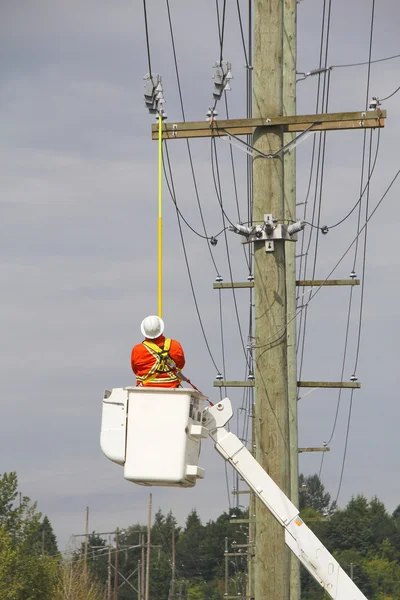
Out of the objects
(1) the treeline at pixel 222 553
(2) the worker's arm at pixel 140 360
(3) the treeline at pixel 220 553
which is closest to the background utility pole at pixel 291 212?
(2) the worker's arm at pixel 140 360

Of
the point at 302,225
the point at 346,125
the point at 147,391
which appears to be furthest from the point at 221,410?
the point at 346,125

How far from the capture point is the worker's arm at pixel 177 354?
36.4 ft

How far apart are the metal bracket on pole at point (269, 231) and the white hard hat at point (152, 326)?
2208 millimetres

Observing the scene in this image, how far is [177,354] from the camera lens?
11133 mm

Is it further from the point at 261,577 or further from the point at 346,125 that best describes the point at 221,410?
the point at 346,125

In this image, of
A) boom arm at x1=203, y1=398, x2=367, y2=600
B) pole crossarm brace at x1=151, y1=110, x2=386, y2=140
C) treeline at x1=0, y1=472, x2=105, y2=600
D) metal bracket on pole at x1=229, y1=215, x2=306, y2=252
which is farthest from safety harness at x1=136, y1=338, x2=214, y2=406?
treeline at x1=0, y1=472, x2=105, y2=600

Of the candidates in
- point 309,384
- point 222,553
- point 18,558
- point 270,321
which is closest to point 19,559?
point 18,558

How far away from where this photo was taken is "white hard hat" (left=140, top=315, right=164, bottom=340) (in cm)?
1101

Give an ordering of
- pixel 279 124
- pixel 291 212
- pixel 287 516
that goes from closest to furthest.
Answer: pixel 287 516 → pixel 279 124 → pixel 291 212

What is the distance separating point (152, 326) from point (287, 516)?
232cm

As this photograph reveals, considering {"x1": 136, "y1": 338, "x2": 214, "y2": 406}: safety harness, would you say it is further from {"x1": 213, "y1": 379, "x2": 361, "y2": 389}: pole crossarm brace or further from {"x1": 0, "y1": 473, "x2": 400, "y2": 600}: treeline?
{"x1": 0, "y1": 473, "x2": 400, "y2": 600}: treeline

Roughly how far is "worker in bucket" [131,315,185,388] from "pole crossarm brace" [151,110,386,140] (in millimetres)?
3033

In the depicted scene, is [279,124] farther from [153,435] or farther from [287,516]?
[153,435]

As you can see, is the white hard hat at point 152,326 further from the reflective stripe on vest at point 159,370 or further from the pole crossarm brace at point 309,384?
the pole crossarm brace at point 309,384
